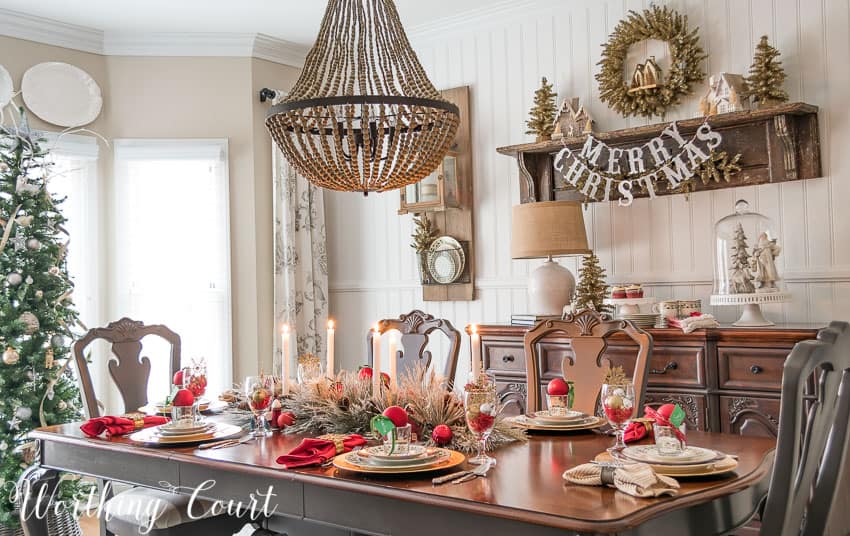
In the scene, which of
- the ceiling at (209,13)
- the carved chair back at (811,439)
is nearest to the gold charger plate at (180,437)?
the carved chair back at (811,439)

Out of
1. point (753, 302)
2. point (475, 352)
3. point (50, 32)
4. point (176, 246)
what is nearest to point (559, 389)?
point (475, 352)

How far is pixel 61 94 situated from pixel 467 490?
3910 mm

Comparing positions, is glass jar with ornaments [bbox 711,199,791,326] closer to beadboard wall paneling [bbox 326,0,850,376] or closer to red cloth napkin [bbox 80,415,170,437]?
beadboard wall paneling [bbox 326,0,850,376]

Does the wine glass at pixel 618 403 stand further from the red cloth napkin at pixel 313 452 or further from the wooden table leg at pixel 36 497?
the wooden table leg at pixel 36 497

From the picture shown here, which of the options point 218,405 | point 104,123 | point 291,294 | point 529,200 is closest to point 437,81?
point 529,200

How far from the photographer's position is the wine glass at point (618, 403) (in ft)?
6.68

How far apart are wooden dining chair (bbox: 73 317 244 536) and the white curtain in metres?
1.54

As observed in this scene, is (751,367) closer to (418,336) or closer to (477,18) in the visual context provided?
(418,336)

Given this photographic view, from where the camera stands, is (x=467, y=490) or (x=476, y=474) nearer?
(x=467, y=490)

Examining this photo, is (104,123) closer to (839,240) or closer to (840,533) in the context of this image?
(839,240)

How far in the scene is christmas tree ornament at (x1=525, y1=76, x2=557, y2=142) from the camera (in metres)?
4.34

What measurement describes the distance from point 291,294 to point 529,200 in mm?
1615

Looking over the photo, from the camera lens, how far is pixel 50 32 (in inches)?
185

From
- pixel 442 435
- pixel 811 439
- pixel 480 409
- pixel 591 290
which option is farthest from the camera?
pixel 591 290
